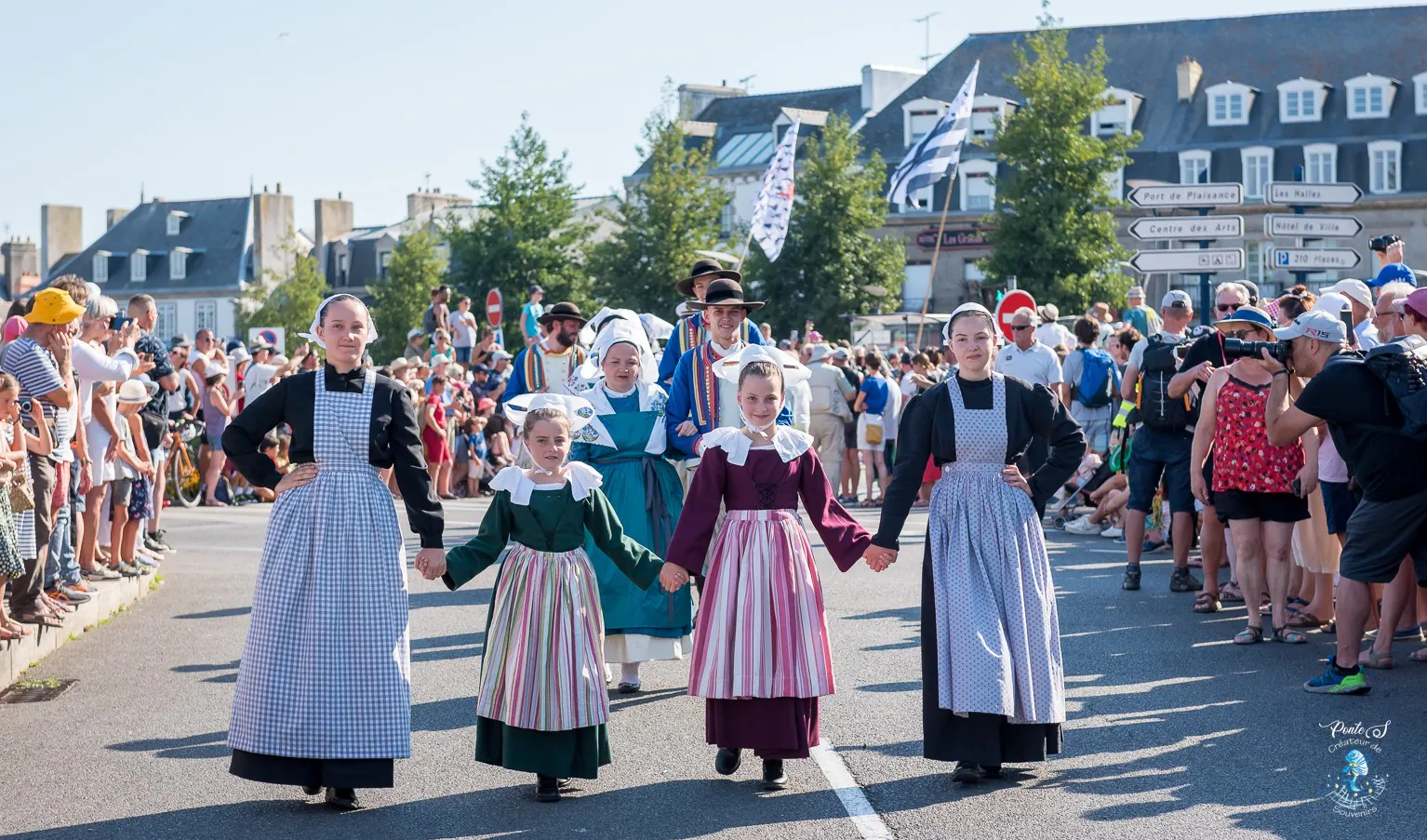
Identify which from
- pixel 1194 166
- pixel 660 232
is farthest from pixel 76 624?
pixel 1194 166

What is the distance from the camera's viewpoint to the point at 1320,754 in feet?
23.1

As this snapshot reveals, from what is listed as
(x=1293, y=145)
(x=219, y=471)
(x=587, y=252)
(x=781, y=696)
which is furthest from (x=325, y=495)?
(x=1293, y=145)

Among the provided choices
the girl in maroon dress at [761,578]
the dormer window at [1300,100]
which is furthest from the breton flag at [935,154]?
the dormer window at [1300,100]

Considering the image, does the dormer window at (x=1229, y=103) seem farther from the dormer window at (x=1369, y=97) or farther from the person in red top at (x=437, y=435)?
the person in red top at (x=437, y=435)

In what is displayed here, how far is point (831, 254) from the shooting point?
183ft

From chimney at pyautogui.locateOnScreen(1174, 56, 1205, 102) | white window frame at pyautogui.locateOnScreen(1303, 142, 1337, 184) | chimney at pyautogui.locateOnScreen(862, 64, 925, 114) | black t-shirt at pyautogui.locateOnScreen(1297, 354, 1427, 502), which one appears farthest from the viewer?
chimney at pyautogui.locateOnScreen(862, 64, 925, 114)

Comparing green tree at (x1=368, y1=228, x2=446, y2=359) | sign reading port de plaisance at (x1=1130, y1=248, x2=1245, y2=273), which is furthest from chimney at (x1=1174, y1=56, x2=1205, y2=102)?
sign reading port de plaisance at (x1=1130, y1=248, x2=1245, y2=273)

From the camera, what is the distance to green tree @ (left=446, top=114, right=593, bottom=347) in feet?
179

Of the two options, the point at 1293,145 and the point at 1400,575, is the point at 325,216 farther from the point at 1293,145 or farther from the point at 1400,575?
the point at 1400,575

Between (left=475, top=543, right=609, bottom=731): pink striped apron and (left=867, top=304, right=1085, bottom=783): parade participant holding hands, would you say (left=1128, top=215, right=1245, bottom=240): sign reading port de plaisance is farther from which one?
(left=475, top=543, right=609, bottom=731): pink striped apron

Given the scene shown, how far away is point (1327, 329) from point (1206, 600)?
2.76 metres

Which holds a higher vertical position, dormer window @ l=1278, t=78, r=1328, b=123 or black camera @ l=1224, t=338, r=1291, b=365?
dormer window @ l=1278, t=78, r=1328, b=123

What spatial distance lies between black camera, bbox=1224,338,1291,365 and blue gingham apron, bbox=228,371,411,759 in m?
5.09

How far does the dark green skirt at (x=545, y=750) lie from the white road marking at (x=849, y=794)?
93 centimetres
